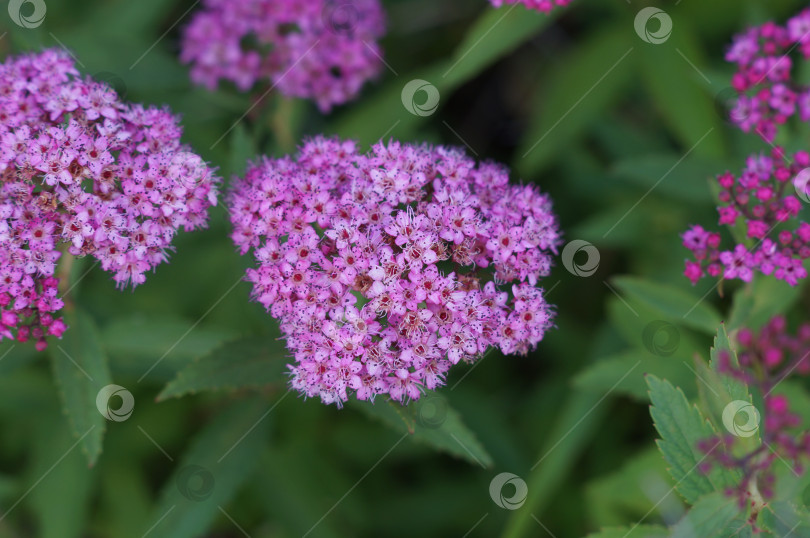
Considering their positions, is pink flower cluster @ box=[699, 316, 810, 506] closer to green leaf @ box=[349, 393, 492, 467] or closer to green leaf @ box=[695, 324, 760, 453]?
green leaf @ box=[695, 324, 760, 453]

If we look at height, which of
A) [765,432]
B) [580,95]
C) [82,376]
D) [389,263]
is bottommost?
[82,376]

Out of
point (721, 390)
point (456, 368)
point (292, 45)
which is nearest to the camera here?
point (721, 390)

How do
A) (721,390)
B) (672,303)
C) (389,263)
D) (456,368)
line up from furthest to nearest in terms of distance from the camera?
1. (456,368)
2. (672,303)
3. (721,390)
4. (389,263)

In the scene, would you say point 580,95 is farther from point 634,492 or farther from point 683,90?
point 634,492

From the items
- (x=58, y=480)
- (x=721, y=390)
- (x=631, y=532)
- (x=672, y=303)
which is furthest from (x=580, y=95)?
(x=58, y=480)

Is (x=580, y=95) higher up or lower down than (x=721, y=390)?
higher up

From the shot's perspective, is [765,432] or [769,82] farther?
[769,82]

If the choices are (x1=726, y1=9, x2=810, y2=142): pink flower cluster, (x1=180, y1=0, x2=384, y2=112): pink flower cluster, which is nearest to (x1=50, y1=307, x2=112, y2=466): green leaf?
(x1=180, y1=0, x2=384, y2=112): pink flower cluster
